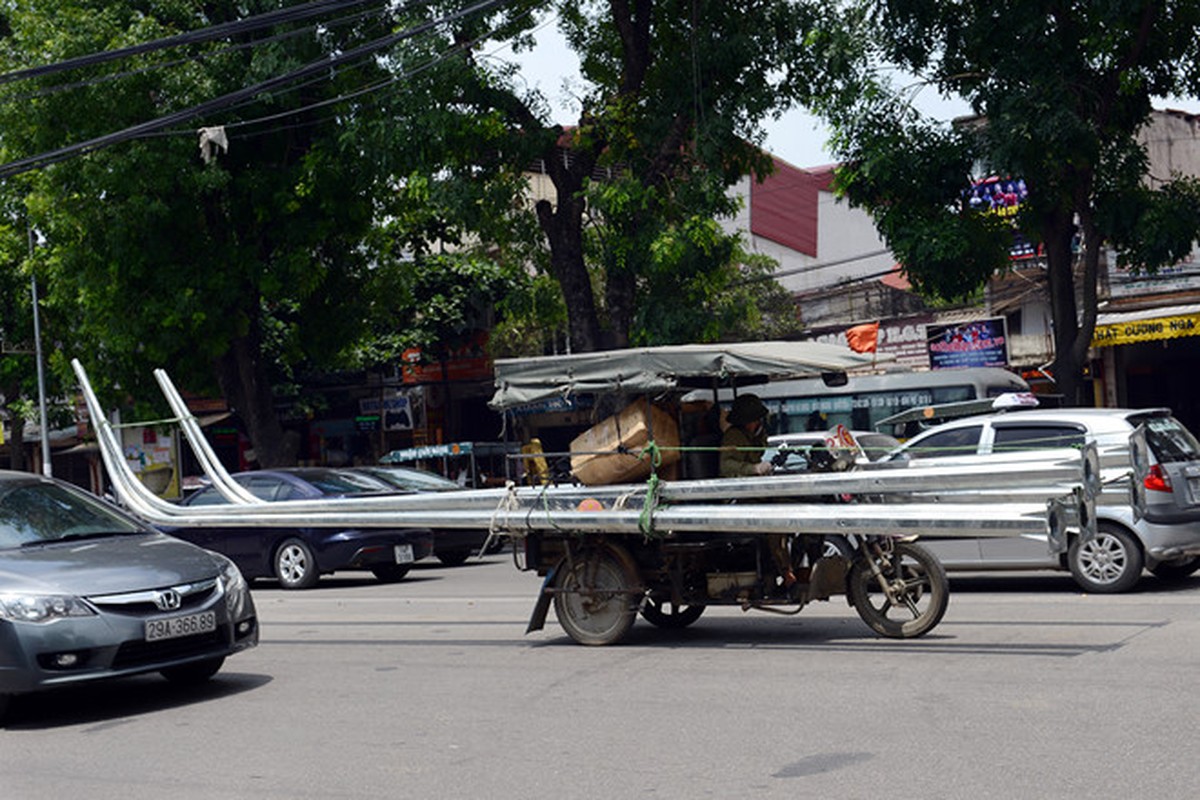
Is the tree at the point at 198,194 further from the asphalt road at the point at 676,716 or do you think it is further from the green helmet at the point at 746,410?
the asphalt road at the point at 676,716

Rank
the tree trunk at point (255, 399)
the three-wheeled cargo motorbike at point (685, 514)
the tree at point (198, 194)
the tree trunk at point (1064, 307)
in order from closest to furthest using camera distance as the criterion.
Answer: the three-wheeled cargo motorbike at point (685, 514) → the tree trunk at point (1064, 307) → the tree at point (198, 194) → the tree trunk at point (255, 399)

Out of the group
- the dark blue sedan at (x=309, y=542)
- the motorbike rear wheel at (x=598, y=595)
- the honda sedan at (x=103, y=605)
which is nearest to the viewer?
the honda sedan at (x=103, y=605)

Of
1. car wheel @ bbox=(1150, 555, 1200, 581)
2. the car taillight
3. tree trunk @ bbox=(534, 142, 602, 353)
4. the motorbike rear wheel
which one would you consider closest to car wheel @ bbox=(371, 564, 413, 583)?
tree trunk @ bbox=(534, 142, 602, 353)

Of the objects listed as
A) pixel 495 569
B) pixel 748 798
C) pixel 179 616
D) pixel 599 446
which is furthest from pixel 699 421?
pixel 495 569

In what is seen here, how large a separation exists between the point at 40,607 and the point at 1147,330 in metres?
23.4

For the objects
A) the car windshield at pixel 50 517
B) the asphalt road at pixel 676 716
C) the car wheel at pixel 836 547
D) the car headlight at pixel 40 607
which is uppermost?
the car windshield at pixel 50 517

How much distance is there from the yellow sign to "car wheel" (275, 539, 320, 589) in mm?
15847

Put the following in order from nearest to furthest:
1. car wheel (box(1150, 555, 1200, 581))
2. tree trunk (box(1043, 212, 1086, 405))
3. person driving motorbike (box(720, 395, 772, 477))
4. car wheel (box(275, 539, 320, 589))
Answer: person driving motorbike (box(720, 395, 772, 477)), car wheel (box(1150, 555, 1200, 581)), car wheel (box(275, 539, 320, 589)), tree trunk (box(1043, 212, 1086, 405))

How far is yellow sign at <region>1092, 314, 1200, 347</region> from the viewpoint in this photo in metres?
26.4

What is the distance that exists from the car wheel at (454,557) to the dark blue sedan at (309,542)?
4.74 feet

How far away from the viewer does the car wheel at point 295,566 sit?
1778cm

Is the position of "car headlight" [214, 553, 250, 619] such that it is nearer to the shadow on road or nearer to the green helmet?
the shadow on road

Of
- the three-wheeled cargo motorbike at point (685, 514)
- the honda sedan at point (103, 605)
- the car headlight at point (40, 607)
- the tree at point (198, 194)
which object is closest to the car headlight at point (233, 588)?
the honda sedan at point (103, 605)

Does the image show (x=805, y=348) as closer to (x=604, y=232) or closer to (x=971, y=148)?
(x=971, y=148)
